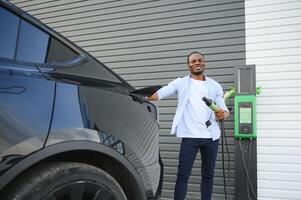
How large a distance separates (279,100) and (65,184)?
3491 mm

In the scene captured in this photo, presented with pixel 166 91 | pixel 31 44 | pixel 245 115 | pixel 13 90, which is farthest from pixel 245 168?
pixel 13 90

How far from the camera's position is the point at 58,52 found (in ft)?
7.18

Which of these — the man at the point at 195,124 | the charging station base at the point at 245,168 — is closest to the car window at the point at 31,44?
the man at the point at 195,124

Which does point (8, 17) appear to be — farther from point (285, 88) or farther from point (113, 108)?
point (285, 88)

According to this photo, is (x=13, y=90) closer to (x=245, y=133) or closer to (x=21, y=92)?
(x=21, y=92)

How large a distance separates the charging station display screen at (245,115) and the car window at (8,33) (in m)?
2.90

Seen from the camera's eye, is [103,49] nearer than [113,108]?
No

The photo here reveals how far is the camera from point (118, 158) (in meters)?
2.21

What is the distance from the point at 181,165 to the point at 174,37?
222cm

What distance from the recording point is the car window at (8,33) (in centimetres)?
187

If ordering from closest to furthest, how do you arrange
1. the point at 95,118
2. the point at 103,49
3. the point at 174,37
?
the point at 95,118, the point at 174,37, the point at 103,49

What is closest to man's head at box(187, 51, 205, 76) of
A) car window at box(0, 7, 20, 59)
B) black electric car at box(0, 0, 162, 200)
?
black electric car at box(0, 0, 162, 200)

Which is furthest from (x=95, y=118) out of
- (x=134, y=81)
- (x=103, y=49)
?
(x=103, y=49)

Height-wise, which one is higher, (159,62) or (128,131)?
(159,62)
